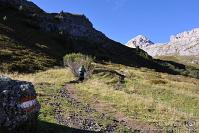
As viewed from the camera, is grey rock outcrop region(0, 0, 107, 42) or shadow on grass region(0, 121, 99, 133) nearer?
shadow on grass region(0, 121, 99, 133)

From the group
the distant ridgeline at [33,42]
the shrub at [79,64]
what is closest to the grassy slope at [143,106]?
the shrub at [79,64]

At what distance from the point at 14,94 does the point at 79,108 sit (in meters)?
12.4

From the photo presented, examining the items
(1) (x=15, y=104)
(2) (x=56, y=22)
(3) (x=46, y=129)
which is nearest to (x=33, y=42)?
(2) (x=56, y=22)

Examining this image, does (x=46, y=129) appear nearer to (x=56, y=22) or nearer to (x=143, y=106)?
(x=143, y=106)

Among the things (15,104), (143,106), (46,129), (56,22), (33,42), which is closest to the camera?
(15,104)

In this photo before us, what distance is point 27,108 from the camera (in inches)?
654

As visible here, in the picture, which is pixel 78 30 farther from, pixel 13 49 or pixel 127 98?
pixel 127 98

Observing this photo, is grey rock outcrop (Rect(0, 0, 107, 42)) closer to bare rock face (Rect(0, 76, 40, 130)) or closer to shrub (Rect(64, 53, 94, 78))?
shrub (Rect(64, 53, 94, 78))

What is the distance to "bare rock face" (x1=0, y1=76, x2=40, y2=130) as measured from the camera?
15.4m

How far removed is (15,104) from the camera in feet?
52.0

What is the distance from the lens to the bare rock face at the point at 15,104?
15383 mm

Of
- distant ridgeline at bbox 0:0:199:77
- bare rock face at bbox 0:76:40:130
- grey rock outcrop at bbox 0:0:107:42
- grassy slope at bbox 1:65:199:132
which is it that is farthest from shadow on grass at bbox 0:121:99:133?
grey rock outcrop at bbox 0:0:107:42

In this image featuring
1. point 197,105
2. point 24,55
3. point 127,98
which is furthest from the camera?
point 24,55

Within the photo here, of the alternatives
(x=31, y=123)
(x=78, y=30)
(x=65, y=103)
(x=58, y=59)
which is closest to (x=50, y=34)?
(x=58, y=59)
